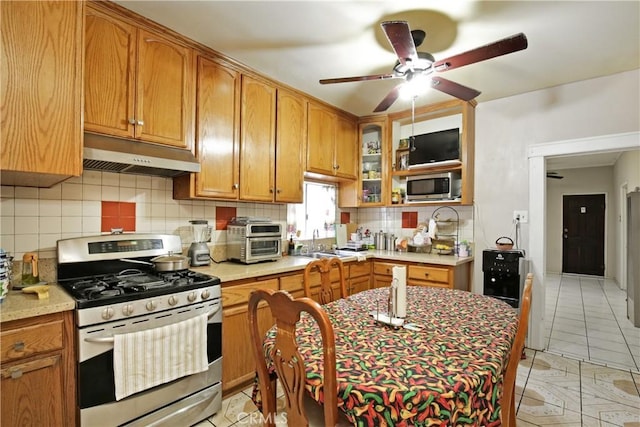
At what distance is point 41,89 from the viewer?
1.46 meters

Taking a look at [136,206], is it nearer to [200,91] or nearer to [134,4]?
[200,91]

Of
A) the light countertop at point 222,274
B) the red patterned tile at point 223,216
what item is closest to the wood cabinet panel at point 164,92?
the red patterned tile at point 223,216

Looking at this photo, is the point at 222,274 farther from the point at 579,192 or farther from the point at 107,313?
the point at 579,192

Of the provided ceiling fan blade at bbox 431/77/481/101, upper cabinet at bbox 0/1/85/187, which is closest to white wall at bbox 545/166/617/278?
ceiling fan blade at bbox 431/77/481/101

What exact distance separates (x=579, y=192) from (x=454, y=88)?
266 inches

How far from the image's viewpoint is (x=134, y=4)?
1849 millimetres

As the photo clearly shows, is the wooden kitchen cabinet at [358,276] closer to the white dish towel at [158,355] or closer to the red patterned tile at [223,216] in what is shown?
the red patterned tile at [223,216]

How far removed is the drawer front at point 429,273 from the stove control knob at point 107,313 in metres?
2.53

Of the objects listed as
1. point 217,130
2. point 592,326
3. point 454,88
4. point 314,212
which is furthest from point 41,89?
point 592,326

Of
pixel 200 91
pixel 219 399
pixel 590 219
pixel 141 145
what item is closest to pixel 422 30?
pixel 200 91

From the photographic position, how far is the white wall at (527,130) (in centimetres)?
264

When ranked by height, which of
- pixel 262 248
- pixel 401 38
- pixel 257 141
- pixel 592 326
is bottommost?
pixel 592 326

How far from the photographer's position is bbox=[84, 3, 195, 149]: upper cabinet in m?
1.82

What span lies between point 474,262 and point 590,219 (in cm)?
541
